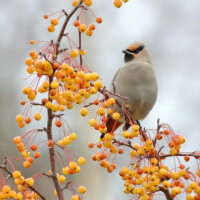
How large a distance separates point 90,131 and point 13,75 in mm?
2581

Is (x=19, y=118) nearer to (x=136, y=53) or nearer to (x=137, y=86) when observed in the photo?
(x=137, y=86)

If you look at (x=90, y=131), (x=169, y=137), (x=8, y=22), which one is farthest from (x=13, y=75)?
(x=169, y=137)

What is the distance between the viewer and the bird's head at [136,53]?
3.75 meters

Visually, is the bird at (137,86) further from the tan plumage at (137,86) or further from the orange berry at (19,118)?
the orange berry at (19,118)

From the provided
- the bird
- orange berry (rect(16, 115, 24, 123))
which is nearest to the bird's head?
the bird

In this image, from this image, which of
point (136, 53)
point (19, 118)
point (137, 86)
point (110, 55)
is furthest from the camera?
point (110, 55)

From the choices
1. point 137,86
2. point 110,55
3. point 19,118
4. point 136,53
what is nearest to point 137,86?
point 137,86

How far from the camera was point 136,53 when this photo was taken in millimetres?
3789

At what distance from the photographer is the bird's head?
375 centimetres

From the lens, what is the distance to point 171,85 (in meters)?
8.67

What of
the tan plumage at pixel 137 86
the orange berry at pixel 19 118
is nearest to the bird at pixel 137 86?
the tan plumage at pixel 137 86

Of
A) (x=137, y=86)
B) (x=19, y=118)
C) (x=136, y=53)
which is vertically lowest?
(x=19, y=118)

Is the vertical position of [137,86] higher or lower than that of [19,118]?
higher

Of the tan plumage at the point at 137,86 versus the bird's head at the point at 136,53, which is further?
the bird's head at the point at 136,53
